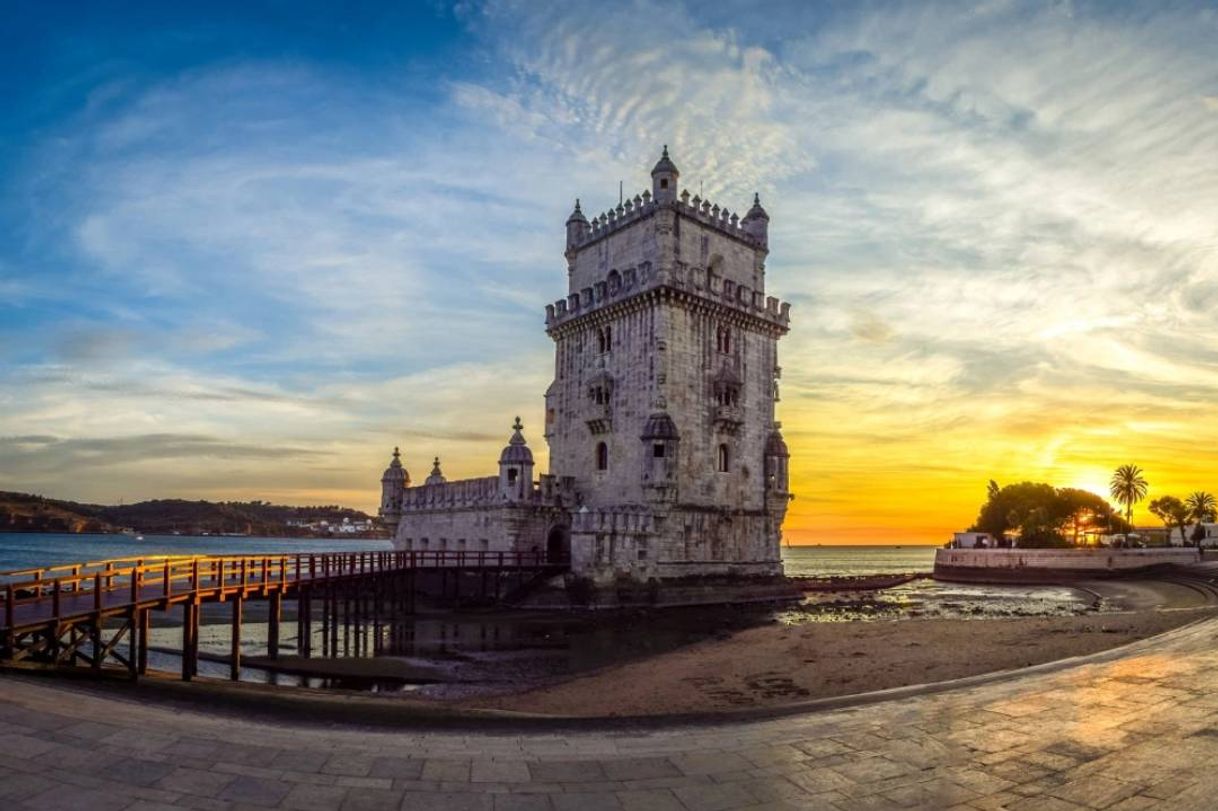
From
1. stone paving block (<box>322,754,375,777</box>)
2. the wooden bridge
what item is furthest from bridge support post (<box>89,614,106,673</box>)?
stone paving block (<box>322,754,375,777</box>)

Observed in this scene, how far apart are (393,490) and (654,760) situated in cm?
4867

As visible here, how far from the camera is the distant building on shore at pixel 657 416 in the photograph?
39.2 meters

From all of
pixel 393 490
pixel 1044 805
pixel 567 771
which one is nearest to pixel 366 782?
pixel 567 771

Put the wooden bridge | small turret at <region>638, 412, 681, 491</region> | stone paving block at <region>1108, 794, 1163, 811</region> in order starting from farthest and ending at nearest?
small turret at <region>638, 412, 681, 491</region> < the wooden bridge < stone paving block at <region>1108, 794, 1163, 811</region>

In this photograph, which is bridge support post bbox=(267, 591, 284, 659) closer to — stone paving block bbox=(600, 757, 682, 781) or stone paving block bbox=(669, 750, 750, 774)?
stone paving block bbox=(600, 757, 682, 781)

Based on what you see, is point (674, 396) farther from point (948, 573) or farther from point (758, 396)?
point (948, 573)

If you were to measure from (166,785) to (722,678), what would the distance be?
1536 centimetres

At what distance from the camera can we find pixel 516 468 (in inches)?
1622

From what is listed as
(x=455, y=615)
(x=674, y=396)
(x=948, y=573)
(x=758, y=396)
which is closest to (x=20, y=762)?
(x=455, y=615)

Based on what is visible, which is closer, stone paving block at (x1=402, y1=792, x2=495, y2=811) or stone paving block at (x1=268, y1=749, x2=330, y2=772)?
stone paving block at (x1=402, y1=792, x2=495, y2=811)

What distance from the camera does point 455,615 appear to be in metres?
36.8

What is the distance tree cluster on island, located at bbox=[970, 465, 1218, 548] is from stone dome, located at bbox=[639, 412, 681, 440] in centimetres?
5451

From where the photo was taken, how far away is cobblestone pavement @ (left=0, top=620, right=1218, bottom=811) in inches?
286

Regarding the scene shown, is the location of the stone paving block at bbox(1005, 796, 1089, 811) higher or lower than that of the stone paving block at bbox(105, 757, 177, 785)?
lower
